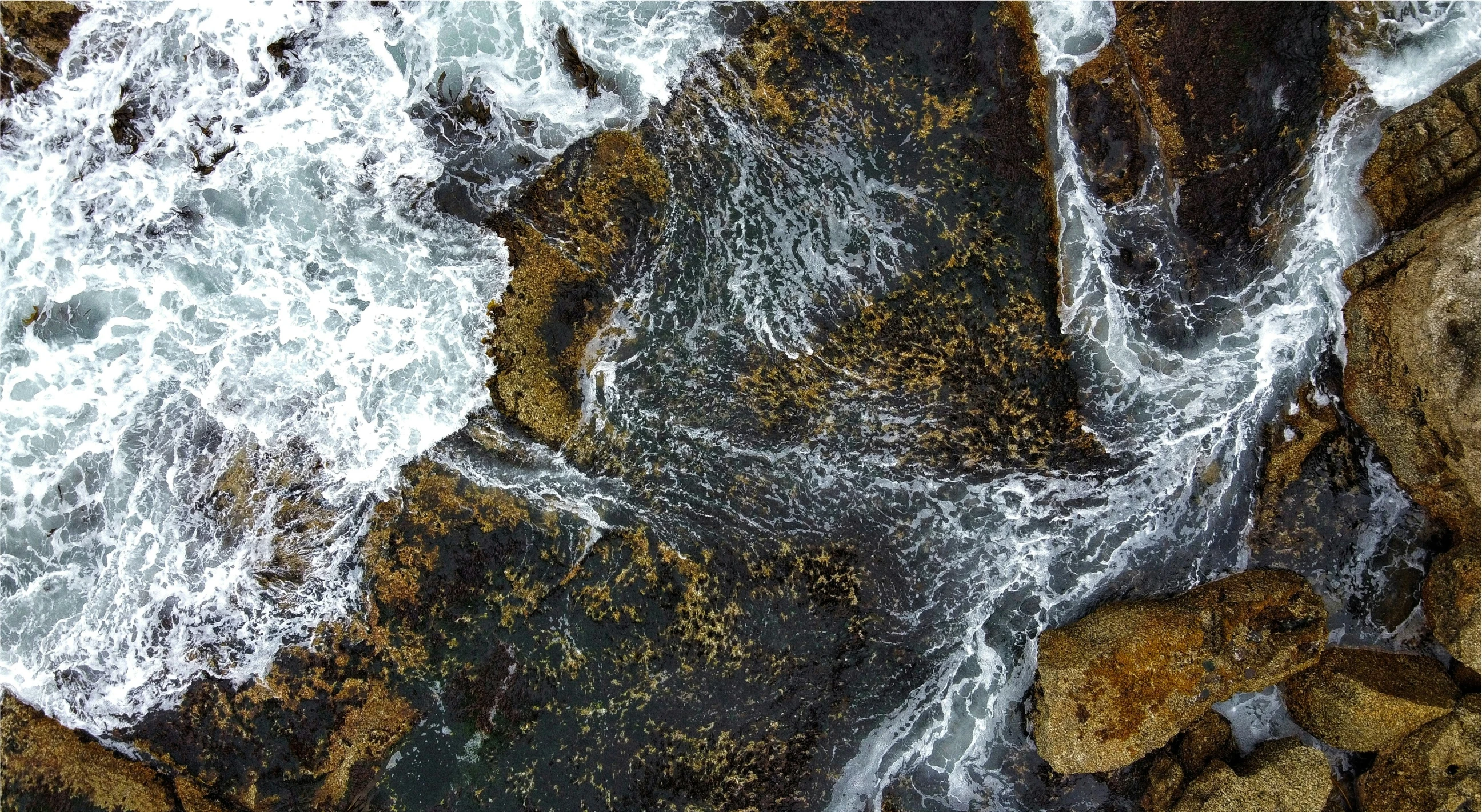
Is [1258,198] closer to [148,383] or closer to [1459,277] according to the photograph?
[1459,277]

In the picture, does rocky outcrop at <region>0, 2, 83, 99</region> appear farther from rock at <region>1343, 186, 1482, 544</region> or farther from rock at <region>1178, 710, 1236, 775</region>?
rock at <region>1178, 710, 1236, 775</region>

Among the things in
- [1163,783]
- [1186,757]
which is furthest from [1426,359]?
[1163,783]

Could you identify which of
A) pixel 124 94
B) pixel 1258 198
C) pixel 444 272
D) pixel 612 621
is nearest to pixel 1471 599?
pixel 1258 198

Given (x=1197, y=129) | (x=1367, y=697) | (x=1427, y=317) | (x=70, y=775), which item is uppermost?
(x=1197, y=129)

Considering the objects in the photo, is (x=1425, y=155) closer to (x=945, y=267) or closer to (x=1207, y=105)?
(x=1207, y=105)

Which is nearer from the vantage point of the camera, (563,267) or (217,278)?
(563,267)

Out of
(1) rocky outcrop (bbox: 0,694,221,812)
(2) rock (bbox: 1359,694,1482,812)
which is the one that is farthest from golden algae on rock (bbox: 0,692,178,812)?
(2) rock (bbox: 1359,694,1482,812)
